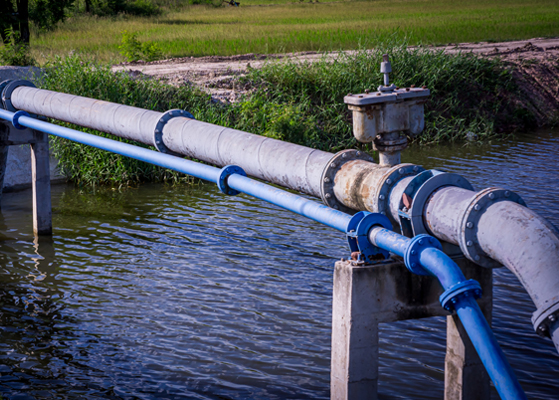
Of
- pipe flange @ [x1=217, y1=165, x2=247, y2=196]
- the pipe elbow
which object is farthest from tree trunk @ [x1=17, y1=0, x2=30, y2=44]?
the pipe elbow

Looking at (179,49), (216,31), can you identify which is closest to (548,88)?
(179,49)

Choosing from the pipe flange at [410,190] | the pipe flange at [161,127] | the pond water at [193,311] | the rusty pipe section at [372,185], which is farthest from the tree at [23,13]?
the pipe flange at [410,190]

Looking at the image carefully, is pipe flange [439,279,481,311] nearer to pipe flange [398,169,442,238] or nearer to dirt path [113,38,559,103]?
pipe flange [398,169,442,238]

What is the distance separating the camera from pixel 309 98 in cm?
1521

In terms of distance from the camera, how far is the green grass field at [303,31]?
73.6 ft

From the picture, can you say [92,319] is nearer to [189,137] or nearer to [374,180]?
[189,137]

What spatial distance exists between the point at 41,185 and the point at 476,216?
7.73 m

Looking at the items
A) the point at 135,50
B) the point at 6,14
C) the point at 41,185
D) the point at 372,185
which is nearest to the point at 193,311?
the point at 372,185

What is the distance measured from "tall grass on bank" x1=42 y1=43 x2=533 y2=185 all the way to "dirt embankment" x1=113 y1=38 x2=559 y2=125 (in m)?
0.60

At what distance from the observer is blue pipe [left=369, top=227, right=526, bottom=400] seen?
2578 millimetres

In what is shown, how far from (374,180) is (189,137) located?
236 cm

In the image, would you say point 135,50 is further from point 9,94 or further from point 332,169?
point 332,169

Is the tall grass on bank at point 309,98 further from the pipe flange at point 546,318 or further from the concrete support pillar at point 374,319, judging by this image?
the pipe flange at point 546,318

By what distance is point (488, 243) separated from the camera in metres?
3.04
